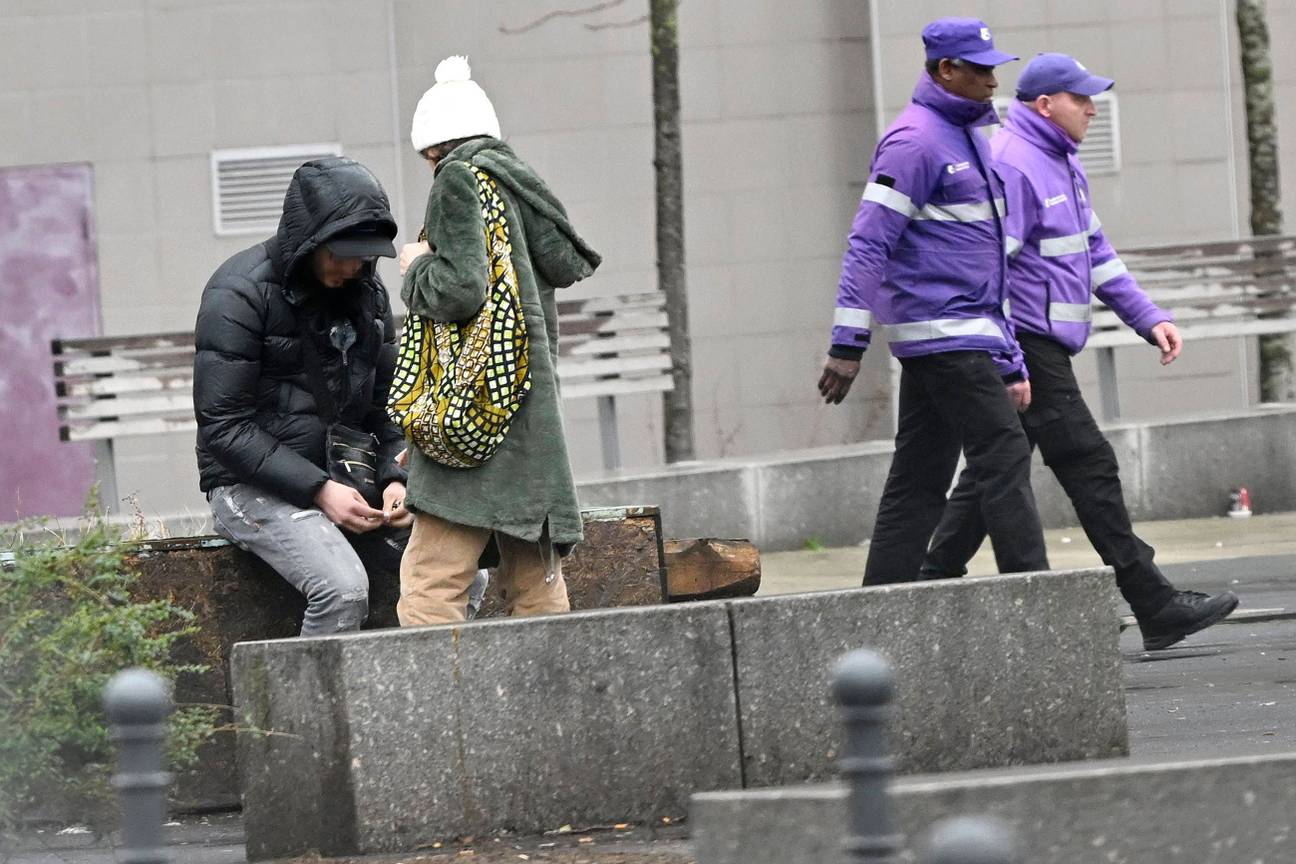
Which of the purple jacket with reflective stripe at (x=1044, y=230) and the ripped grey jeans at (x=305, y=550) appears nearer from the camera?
the ripped grey jeans at (x=305, y=550)

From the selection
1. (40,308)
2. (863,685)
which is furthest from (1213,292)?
(863,685)

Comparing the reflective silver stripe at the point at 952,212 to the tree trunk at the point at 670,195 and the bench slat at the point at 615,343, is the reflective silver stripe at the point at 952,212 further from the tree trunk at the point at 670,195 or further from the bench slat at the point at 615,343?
the tree trunk at the point at 670,195

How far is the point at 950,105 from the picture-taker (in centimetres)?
667

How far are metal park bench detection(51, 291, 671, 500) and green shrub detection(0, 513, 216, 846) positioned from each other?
20.3 feet

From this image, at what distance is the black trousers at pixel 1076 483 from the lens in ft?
23.1

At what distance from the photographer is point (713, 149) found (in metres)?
14.9

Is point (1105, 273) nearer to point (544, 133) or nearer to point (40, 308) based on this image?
point (544, 133)

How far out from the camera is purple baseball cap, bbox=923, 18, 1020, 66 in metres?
6.62

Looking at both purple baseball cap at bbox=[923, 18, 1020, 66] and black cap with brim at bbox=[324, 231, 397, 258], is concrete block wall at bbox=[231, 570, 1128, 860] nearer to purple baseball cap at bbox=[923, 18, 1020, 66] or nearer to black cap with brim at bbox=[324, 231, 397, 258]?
black cap with brim at bbox=[324, 231, 397, 258]

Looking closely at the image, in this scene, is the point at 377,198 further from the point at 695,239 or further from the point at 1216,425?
the point at 695,239

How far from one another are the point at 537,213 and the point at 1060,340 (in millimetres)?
2395

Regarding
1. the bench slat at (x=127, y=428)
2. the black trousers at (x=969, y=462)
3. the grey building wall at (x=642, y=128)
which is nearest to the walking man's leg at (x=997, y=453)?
the black trousers at (x=969, y=462)

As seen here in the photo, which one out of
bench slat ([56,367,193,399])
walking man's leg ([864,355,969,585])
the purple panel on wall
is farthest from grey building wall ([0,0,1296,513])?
walking man's leg ([864,355,969,585])

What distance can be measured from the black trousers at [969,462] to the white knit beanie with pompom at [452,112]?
6.16ft
